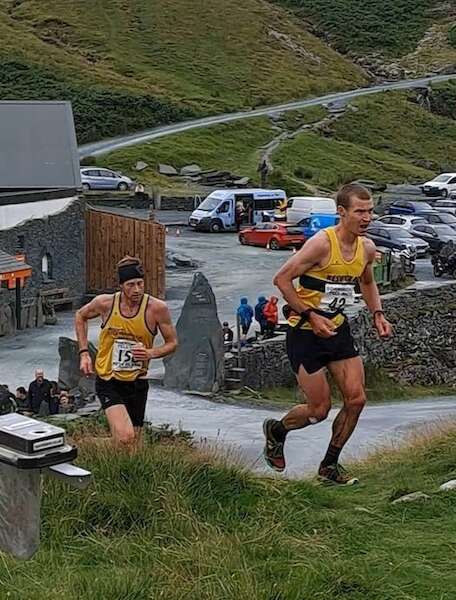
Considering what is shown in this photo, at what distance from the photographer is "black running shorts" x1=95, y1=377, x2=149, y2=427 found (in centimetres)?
864

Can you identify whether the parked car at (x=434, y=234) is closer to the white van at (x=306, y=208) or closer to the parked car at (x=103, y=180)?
the white van at (x=306, y=208)

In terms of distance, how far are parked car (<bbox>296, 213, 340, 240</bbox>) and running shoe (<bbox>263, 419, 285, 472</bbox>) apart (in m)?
37.0

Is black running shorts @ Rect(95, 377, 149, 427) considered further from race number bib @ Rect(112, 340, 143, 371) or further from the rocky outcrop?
the rocky outcrop

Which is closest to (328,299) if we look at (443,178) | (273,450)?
(273,450)

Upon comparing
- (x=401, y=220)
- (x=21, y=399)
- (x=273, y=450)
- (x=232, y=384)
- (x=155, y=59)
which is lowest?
(x=232, y=384)

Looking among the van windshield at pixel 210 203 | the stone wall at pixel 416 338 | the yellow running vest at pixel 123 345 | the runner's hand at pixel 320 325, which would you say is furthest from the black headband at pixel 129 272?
the van windshield at pixel 210 203

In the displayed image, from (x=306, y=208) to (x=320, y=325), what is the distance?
1598 inches

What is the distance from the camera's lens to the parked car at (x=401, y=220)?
47188mm

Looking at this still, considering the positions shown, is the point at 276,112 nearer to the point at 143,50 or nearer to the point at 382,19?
the point at 143,50

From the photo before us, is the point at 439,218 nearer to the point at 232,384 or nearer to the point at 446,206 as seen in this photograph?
the point at 446,206

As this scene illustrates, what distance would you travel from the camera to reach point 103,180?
5488cm

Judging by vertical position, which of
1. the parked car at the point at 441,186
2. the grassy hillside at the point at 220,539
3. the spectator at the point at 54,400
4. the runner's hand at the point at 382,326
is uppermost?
the runner's hand at the point at 382,326

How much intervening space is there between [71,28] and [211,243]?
178 ft

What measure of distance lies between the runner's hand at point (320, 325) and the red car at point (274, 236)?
37.3 meters
